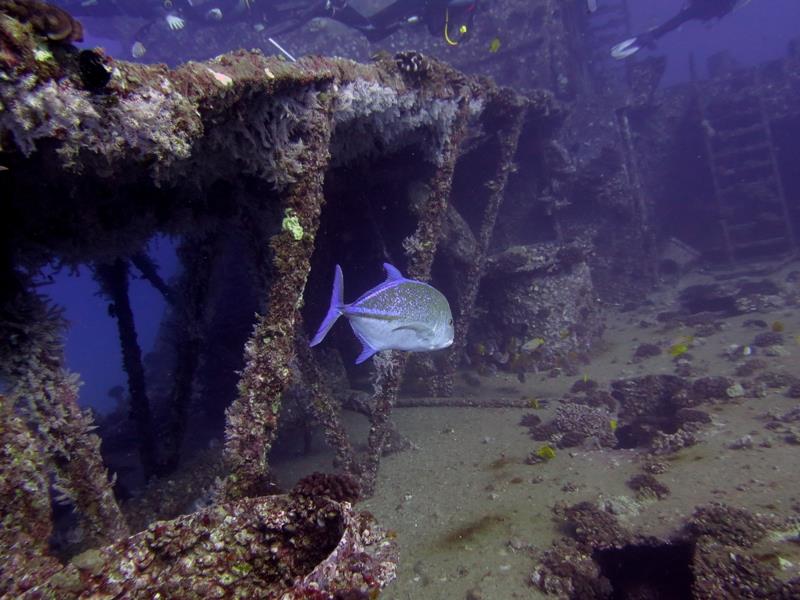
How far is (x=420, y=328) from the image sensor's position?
11.8ft

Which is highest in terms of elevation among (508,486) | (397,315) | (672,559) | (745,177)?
(745,177)

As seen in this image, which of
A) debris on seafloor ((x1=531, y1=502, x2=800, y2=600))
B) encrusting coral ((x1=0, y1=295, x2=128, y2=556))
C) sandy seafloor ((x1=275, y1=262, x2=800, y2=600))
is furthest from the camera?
sandy seafloor ((x1=275, y1=262, x2=800, y2=600))

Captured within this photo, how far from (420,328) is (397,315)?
27 cm

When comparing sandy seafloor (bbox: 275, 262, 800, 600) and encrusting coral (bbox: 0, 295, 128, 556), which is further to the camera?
sandy seafloor (bbox: 275, 262, 800, 600)

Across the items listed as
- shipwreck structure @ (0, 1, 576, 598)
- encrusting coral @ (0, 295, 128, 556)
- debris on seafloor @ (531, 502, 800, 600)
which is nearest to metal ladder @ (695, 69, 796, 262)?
shipwreck structure @ (0, 1, 576, 598)

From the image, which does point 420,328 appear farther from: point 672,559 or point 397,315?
point 672,559

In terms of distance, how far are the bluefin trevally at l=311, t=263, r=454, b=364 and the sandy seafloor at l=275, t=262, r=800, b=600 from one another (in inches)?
82.5

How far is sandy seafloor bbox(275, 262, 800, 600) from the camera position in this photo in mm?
3980

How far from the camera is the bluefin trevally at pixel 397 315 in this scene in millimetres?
3357

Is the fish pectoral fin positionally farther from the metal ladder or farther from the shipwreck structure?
the metal ladder

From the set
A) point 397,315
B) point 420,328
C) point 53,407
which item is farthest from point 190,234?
point 420,328

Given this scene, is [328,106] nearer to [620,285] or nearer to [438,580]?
[438,580]

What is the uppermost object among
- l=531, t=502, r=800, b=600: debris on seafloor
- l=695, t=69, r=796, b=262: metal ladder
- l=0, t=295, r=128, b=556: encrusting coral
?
l=695, t=69, r=796, b=262: metal ladder

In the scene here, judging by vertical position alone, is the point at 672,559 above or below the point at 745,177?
below
